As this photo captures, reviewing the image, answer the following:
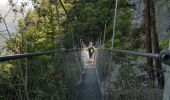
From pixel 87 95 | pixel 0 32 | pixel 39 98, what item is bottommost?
pixel 87 95

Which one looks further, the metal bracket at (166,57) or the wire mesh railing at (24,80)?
the wire mesh railing at (24,80)

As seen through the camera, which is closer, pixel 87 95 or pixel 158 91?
pixel 158 91

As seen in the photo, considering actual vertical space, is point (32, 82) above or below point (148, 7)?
below

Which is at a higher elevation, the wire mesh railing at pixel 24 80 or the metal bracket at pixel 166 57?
the metal bracket at pixel 166 57

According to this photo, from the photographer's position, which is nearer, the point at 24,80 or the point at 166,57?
the point at 166,57

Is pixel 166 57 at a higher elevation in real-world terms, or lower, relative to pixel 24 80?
higher

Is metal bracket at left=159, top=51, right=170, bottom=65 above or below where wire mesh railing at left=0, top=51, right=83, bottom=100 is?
above

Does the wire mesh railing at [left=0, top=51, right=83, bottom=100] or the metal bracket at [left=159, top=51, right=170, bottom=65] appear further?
the wire mesh railing at [left=0, top=51, right=83, bottom=100]

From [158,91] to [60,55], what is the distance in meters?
2.98

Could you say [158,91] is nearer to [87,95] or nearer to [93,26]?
[87,95]

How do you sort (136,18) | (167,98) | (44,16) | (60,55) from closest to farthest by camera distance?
(167,98)
(60,55)
(136,18)
(44,16)

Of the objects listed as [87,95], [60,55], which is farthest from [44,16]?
[60,55]

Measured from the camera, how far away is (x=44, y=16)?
51.6 ft

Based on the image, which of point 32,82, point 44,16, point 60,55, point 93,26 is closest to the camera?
point 32,82
